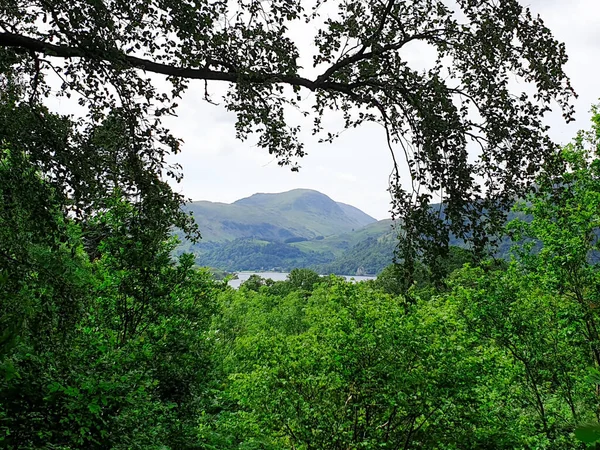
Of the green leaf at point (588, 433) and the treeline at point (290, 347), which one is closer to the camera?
the green leaf at point (588, 433)

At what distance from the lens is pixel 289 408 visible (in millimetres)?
9898

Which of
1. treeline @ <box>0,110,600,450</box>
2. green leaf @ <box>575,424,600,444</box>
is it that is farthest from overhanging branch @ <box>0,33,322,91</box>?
green leaf @ <box>575,424,600,444</box>

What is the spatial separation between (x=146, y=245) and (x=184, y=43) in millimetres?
1991

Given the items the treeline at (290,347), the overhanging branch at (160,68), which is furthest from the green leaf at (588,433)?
the overhanging branch at (160,68)

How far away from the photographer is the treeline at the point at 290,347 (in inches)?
153

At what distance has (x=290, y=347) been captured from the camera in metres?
12.2

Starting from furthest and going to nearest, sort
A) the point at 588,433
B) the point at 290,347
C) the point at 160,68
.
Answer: the point at 290,347 → the point at 160,68 → the point at 588,433

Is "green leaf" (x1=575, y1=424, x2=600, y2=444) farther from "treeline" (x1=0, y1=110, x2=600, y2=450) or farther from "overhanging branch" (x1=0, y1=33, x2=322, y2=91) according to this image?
"overhanging branch" (x1=0, y1=33, x2=322, y2=91)

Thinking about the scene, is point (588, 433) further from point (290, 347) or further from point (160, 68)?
point (290, 347)

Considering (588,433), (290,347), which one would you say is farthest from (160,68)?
(290,347)

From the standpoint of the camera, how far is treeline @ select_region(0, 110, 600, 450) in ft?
12.8

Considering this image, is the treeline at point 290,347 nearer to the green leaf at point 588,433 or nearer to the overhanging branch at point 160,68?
the green leaf at point 588,433

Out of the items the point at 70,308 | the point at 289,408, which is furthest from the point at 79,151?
the point at 289,408

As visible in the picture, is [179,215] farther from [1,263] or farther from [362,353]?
[362,353]
